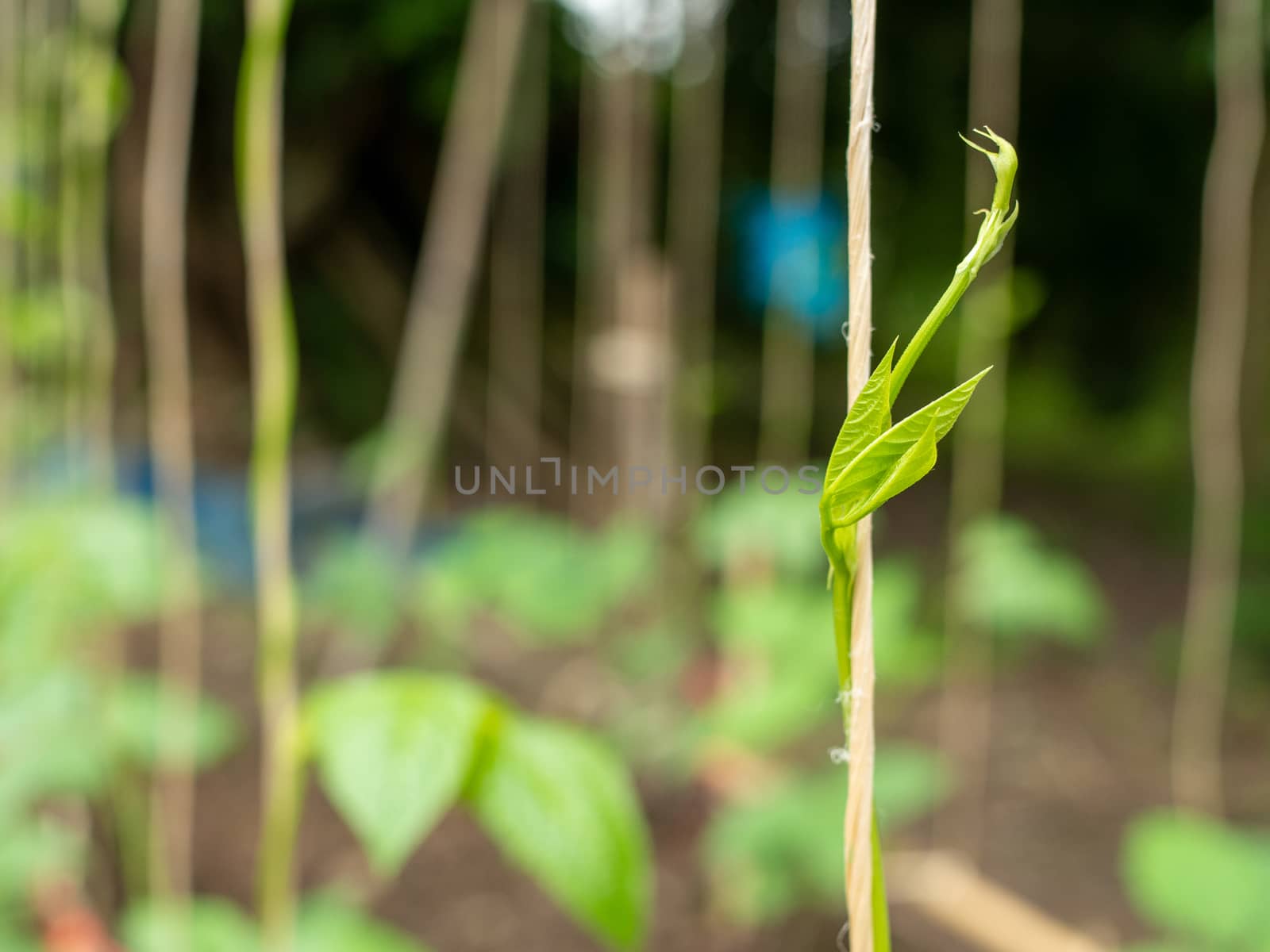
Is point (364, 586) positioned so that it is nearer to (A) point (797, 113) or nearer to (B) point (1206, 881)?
(B) point (1206, 881)

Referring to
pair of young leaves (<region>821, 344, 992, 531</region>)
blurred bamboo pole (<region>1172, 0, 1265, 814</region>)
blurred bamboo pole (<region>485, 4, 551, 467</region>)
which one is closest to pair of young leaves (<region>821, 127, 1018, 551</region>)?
pair of young leaves (<region>821, 344, 992, 531</region>)

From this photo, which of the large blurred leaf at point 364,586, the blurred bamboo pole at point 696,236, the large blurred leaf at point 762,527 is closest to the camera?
the large blurred leaf at point 762,527

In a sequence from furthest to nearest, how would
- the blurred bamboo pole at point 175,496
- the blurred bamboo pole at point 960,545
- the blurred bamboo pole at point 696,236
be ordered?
the blurred bamboo pole at point 696,236 → the blurred bamboo pole at point 960,545 → the blurred bamboo pole at point 175,496

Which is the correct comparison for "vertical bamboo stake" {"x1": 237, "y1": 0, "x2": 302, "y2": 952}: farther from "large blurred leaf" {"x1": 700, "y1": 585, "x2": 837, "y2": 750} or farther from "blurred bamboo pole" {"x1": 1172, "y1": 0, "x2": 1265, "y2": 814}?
"blurred bamboo pole" {"x1": 1172, "y1": 0, "x2": 1265, "y2": 814}

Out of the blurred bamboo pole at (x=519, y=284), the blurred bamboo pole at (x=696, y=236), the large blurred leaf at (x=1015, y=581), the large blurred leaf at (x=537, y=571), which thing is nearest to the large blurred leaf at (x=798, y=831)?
the large blurred leaf at (x=1015, y=581)

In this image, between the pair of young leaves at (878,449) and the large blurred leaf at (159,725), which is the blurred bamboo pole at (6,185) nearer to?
the large blurred leaf at (159,725)

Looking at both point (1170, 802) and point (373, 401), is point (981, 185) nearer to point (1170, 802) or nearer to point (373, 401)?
point (1170, 802)

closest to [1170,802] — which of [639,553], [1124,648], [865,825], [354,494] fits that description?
[1124,648]
